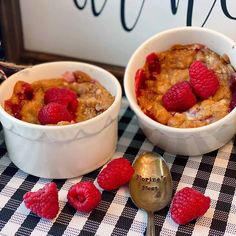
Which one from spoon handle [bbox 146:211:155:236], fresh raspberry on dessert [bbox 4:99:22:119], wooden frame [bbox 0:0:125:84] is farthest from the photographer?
wooden frame [bbox 0:0:125:84]

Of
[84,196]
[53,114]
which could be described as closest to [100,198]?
[84,196]

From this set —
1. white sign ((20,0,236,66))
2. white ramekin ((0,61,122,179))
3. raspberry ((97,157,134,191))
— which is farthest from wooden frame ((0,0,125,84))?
raspberry ((97,157,134,191))

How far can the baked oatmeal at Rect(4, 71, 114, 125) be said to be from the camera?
2.30 feet

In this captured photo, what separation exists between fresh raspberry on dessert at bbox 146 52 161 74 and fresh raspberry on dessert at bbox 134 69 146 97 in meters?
0.02

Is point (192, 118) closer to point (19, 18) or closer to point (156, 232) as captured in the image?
point (156, 232)

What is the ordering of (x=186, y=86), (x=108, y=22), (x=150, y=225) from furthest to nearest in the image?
(x=108, y=22) < (x=186, y=86) < (x=150, y=225)

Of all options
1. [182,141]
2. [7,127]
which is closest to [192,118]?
[182,141]

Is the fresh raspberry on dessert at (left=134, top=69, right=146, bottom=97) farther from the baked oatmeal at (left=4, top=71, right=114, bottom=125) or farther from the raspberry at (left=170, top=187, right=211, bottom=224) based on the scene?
the raspberry at (left=170, top=187, right=211, bottom=224)

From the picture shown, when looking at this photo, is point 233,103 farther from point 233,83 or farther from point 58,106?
point 58,106

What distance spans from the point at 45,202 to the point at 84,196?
52 mm

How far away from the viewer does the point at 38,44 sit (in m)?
0.91

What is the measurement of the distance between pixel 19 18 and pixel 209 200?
1.50 ft

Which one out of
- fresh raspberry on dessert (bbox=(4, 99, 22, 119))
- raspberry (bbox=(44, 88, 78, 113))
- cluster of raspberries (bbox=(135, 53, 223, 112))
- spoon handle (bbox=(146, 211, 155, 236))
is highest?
cluster of raspberries (bbox=(135, 53, 223, 112))

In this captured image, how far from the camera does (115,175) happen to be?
68 cm
